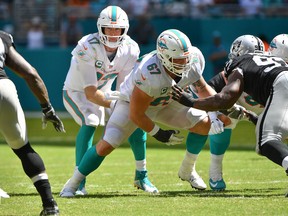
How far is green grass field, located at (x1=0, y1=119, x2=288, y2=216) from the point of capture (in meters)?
5.68

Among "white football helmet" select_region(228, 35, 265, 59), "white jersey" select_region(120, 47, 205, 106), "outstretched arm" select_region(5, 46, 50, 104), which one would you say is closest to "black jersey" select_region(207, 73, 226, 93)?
"white football helmet" select_region(228, 35, 265, 59)

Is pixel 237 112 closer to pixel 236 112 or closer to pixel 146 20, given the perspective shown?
pixel 236 112

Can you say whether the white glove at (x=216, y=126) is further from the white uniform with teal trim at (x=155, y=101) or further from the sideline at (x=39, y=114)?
the sideline at (x=39, y=114)

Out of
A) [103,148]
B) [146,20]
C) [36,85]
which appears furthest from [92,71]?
[146,20]

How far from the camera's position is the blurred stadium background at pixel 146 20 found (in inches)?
671

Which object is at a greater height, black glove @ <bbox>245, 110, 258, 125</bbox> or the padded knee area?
the padded knee area

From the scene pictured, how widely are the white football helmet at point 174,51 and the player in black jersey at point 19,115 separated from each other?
119 cm

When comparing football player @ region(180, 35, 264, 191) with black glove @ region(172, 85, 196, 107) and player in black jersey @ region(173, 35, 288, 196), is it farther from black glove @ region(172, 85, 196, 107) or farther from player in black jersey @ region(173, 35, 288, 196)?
black glove @ region(172, 85, 196, 107)

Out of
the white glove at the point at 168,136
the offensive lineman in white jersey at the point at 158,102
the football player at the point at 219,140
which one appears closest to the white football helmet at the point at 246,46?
the football player at the point at 219,140

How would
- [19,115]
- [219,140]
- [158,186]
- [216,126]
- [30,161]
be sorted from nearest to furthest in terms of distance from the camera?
[19,115] → [30,161] → [216,126] → [219,140] → [158,186]

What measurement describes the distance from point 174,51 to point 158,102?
574 millimetres

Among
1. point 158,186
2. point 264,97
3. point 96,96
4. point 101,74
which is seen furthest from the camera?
point 158,186

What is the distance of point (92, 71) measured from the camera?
6996mm

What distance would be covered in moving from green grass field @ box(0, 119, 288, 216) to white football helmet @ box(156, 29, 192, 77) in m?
1.06
